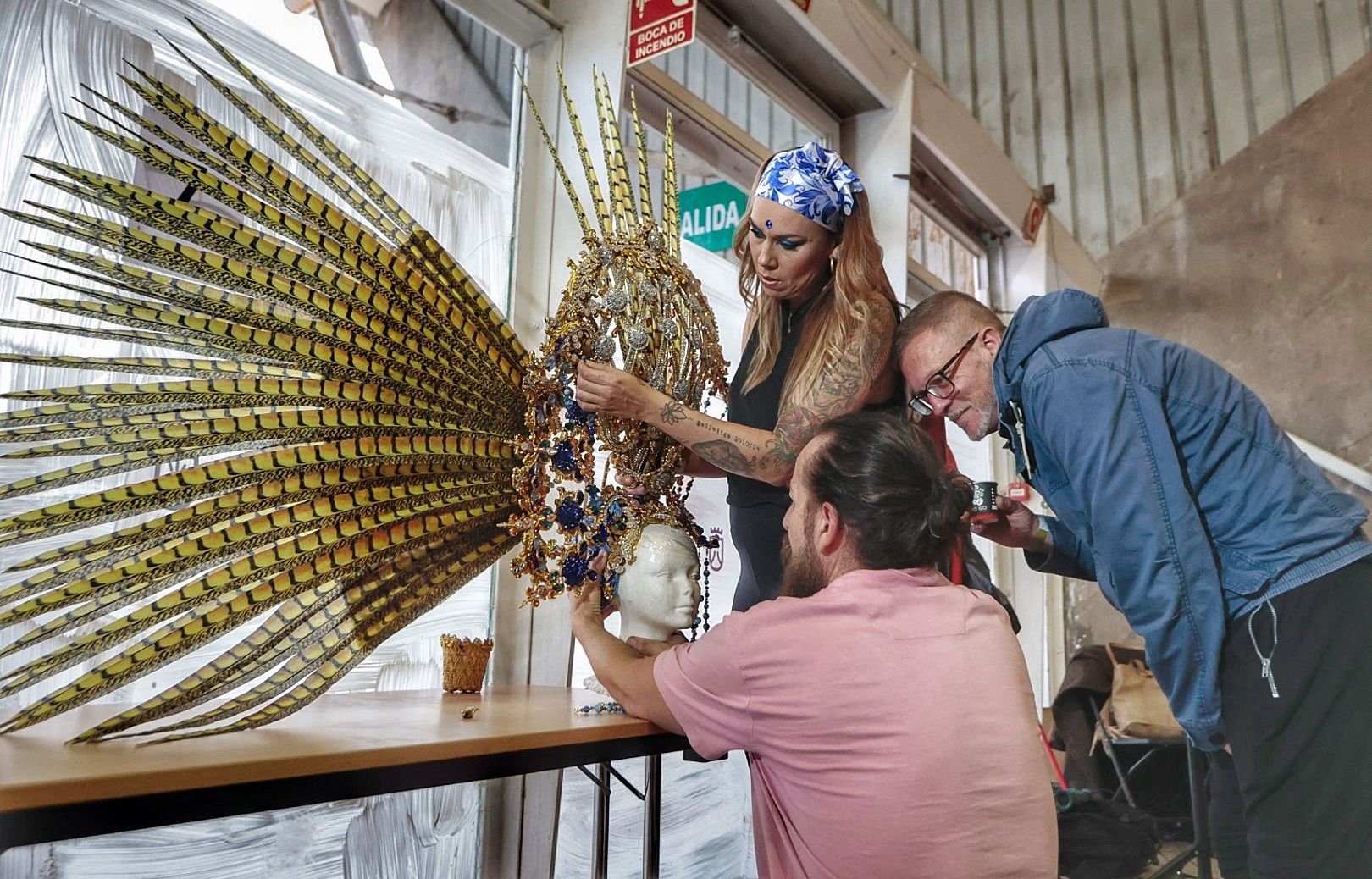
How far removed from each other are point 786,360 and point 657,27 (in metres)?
0.93

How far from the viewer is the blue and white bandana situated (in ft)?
4.67

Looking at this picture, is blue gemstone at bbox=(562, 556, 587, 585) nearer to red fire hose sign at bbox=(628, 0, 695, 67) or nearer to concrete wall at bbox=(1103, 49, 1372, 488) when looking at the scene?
red fire hose sign at bbox=(628, 0, 695, 67)

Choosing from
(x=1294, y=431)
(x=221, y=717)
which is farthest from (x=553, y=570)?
(x=1294, y=431)

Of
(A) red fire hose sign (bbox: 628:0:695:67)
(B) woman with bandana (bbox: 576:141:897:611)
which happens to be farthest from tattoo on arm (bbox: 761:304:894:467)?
(A) red fire hose sign (bbox: 628:0:695:67)

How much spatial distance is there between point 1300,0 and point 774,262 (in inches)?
170

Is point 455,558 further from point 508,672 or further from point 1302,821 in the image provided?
point 1302,821

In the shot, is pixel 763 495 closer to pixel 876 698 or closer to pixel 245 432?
pixel 876 698

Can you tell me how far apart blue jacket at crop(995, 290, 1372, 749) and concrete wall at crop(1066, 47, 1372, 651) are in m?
3.23

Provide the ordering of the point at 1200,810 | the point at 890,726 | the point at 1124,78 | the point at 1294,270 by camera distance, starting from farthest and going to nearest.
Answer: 1. the point at 1124,78
2. the point at 1294,270
3. the point at 1200,810
4. the point at 890,726

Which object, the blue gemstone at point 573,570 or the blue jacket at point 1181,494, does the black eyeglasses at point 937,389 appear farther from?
the blue gemstone at point 573,570

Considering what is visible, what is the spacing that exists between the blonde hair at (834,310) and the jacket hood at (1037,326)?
0.21 m

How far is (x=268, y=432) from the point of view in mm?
1044

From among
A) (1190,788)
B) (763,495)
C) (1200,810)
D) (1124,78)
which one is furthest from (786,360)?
(1124,78)

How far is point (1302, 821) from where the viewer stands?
1206 mm
